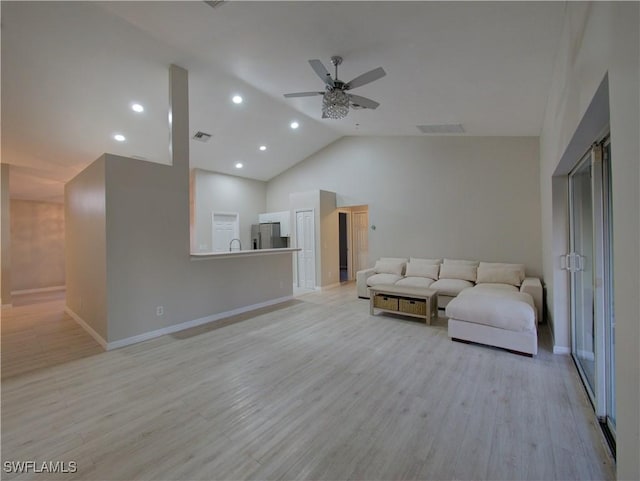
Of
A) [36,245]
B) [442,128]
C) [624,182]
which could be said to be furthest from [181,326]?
[36,245]

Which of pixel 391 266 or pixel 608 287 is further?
pixel 391 266

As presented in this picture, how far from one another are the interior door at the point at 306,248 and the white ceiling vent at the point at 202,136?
9.38 feet

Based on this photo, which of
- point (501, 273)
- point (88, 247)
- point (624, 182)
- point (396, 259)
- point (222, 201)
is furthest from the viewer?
point (222, 201)

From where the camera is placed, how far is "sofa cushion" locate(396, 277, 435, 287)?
536 cm

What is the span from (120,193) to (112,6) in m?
2.02

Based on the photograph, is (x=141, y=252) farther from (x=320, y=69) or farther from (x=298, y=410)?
(x=320, y=69)

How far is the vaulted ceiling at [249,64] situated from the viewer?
8.46 ft

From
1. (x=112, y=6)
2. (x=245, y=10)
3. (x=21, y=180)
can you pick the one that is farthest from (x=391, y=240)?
(x=21, y=180)

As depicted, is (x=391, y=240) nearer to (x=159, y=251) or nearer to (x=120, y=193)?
(x=159, y=251)

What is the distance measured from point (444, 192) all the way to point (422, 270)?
1.80m

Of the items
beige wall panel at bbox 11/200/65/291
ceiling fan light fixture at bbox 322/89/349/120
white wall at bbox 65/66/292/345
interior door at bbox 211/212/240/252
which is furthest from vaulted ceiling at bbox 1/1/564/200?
interior door at bbox 211/212/240/252

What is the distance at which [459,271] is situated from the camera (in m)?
5.55

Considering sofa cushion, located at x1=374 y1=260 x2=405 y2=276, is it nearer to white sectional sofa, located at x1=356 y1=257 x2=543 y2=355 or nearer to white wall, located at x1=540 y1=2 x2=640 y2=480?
white sectional sofa, located at x1=356 y1=257 x2=543 y2=355

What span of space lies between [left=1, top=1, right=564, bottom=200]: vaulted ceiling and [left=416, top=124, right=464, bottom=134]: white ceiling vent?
19 centimetres
